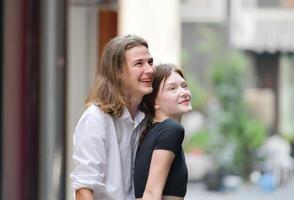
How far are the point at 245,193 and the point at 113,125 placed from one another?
1442 cm

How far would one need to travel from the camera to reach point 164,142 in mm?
2512

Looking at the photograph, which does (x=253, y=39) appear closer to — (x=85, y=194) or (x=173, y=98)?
(x=173, y=98)

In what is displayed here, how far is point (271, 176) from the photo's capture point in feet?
56.9

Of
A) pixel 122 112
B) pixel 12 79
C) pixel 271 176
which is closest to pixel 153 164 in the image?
pixel 122 112

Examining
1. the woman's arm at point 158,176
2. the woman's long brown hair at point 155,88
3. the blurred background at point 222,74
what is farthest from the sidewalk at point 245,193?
the woman's arm at point 158,176

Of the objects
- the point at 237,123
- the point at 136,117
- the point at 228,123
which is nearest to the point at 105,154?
the point at 136,117

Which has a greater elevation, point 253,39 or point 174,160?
point 174,160

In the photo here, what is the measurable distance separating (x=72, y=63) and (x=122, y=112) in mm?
3405

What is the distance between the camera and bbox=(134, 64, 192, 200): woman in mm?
2482

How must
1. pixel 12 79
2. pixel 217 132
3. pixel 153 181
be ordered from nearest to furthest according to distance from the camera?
pixel 153 181
pixel 12 79
pixel 217 132

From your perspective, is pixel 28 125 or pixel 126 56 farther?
pixel 28 125

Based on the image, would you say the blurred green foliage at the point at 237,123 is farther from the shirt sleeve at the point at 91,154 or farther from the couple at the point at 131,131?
the shirt sleeve at the point at 91,154

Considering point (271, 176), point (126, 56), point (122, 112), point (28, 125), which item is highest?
point (126, 56)

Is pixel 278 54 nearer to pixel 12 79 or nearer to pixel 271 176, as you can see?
pixel 271 176
